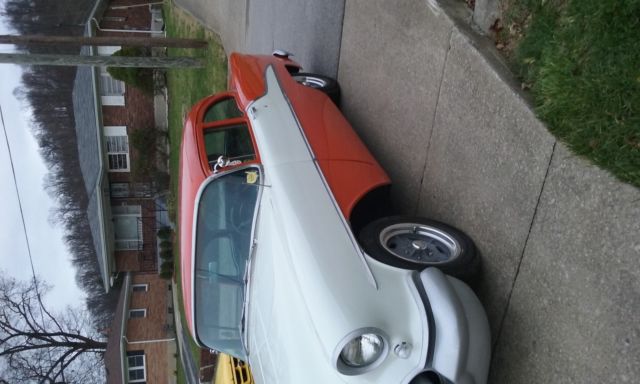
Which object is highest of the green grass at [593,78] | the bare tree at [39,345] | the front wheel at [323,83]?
the green grass at [593,78]

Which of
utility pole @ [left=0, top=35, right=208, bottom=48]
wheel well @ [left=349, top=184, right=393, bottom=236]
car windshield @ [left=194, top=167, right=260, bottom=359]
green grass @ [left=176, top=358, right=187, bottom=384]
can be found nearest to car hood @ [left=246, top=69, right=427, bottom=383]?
car windshield @ [left=194, top=167, right=260, bottom=359]

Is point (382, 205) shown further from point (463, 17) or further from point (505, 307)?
point (463, 17)

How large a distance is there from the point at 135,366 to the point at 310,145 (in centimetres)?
1682

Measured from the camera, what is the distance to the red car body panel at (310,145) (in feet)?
14.1

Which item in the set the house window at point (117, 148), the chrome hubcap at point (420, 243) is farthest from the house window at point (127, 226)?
the chrome hubcap at point (420, 243)

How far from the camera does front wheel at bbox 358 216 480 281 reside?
11.8 ft

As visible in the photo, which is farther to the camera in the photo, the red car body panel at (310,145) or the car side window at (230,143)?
the car side window at (230,143)

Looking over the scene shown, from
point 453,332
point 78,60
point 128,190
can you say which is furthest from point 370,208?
point 128,190

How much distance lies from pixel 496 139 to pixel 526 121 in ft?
1.05

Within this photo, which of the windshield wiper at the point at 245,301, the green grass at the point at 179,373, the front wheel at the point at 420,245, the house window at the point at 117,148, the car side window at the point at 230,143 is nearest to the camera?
the front wheel at the point at 420,245

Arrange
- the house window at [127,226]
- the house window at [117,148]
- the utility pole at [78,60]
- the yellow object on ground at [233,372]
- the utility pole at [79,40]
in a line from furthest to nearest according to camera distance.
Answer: the house window at [127,226], the house window at [117,148], the utility pole at [79,40], the utility pole at [78,60], the yellow object on ground at [233,372]

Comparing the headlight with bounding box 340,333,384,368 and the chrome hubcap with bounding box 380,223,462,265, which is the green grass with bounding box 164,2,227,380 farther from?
the headlight with bounding box 340,333,384,368

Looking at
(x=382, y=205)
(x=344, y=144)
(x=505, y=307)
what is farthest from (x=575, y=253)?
(x=344, y=144)

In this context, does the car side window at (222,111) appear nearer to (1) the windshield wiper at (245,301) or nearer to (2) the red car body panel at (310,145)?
(2) the red car body panel at (310,145)
